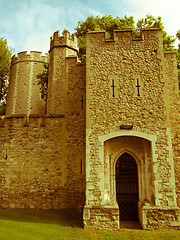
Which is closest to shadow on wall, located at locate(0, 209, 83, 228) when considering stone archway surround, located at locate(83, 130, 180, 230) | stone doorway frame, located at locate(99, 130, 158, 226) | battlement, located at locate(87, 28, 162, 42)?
stone archway surround, located at locate(83, 130, 180, 230)

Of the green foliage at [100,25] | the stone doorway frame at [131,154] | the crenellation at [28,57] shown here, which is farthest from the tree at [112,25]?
the stone doorway frame at [131,154]

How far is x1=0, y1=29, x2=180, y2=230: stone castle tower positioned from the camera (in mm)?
7016

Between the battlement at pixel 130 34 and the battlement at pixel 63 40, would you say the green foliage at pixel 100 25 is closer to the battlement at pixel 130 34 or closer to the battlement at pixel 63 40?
the battlement at pixel 63 40

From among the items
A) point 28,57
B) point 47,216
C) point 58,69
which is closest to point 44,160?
point 47,216

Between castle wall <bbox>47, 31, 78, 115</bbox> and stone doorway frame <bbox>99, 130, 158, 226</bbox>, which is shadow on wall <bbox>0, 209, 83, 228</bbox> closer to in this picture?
stone doorway frame <bbox>99, 130, 158, 226</bbox>

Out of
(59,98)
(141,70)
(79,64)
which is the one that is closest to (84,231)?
(141,70)

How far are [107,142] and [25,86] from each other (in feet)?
49.2

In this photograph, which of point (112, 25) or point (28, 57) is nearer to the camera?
point (112, 25)

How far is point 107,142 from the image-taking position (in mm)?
7809

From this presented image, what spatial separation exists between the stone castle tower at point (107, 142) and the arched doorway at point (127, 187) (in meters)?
0.04

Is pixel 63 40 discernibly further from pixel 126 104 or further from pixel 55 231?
pixel 55 231

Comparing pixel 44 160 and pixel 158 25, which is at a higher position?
pixel 158 25

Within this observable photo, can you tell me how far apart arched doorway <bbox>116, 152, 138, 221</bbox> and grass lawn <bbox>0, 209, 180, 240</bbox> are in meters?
1.19

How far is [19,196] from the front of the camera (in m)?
9.36
